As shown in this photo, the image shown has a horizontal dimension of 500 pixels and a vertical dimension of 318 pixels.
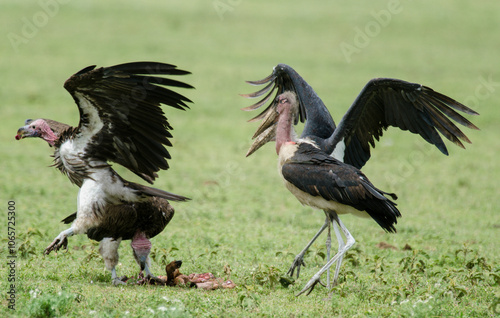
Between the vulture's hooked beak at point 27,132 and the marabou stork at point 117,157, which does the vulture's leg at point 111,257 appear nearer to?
the marabou stork at point 117,157

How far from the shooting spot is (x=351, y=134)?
289 inches

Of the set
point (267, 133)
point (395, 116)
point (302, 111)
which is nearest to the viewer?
point (395, 116)

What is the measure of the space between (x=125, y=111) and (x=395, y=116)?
2834mm

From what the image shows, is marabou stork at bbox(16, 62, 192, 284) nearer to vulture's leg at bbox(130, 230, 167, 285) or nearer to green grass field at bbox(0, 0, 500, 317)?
vulture's leg at bbox(130, 230, 167, 285)

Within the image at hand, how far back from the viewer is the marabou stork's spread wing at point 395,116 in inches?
264

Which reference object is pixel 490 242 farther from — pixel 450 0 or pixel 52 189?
pixel 450 0

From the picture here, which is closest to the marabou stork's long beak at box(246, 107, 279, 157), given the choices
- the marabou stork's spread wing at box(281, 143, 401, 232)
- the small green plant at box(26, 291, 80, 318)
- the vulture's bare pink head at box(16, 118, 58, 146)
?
the marabou stork's spread wing at box(281, 143, 401, 232)

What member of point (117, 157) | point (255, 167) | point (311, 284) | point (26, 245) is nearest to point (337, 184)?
point (311, 284)

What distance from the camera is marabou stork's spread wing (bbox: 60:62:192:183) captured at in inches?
224

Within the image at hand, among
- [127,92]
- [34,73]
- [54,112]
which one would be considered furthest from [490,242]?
[34,73]

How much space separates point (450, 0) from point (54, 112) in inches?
685

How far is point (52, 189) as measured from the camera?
10227 millimetres

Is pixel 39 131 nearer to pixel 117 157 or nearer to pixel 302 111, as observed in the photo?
pixel 117 157

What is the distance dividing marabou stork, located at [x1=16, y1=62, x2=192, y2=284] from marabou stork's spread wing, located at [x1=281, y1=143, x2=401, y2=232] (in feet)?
3.58
